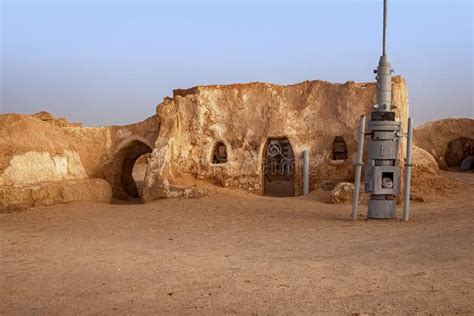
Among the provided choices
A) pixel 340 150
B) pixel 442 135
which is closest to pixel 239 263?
pixel 340 150

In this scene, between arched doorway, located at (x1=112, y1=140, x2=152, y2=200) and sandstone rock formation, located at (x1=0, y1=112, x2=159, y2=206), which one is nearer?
sandstone rock formation, located at (x1=0, y1=112, x2=159, y2=206)

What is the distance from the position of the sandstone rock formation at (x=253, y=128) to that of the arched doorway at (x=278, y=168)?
8.29 ft

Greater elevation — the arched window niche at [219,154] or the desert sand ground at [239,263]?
the arched window niche at [219,154]

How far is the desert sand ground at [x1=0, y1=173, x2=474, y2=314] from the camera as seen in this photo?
489 centimetres

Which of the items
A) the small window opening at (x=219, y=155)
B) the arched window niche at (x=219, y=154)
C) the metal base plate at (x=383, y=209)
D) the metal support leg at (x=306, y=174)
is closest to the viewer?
the metal base plate at (x=383, y=209)

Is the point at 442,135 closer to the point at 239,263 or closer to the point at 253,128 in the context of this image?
the point at 253,128

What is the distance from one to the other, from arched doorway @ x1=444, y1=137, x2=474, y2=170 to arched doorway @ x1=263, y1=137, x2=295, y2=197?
9.89m

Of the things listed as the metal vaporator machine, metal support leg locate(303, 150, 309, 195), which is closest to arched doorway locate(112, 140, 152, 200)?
metal support leg locate(303, 150, 309, 195)

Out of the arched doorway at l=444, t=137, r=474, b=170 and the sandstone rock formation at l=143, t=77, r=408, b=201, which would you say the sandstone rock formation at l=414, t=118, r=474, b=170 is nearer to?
the arched doorway at l=444, t=137, r=474, b=170

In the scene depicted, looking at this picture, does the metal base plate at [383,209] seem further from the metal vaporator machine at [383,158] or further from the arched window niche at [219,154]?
the arched window niche at [219,154]

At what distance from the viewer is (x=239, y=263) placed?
676cm

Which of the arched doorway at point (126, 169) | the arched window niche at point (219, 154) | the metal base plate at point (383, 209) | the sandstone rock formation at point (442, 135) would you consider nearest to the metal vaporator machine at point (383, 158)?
the metal base plate at point (383, 209)

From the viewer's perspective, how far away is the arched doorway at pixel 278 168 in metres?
19.9

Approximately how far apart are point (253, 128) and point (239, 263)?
10.2 m
